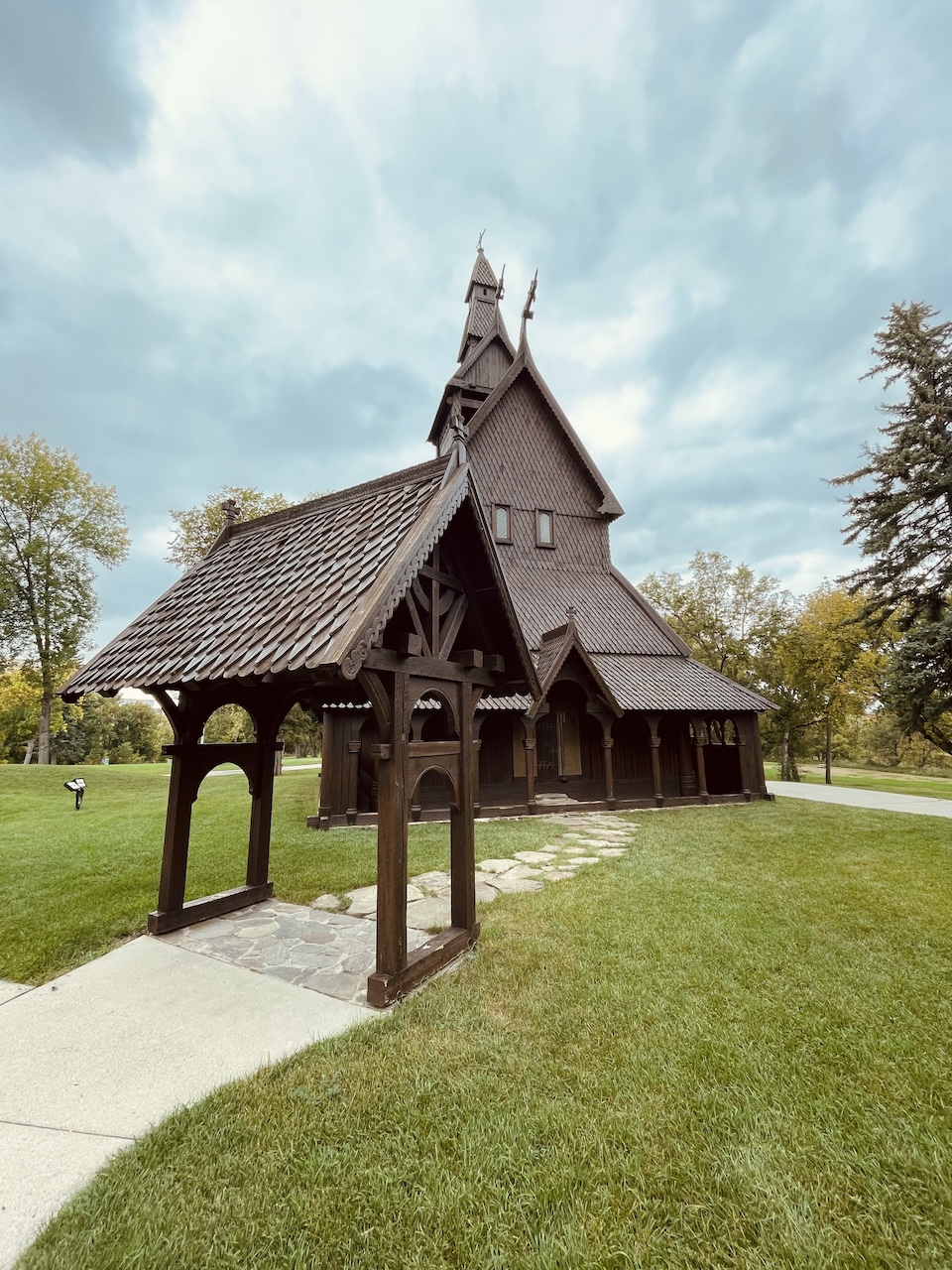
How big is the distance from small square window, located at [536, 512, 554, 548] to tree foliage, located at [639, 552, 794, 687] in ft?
46.2

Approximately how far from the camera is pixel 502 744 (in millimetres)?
12672

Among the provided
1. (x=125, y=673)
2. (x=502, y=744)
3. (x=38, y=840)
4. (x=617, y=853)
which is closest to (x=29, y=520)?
(x=38, y=840)

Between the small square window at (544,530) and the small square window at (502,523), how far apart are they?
94cm

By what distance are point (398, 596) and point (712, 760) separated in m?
14.5

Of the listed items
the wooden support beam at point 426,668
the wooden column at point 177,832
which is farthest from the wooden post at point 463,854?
the wooden column at point 177,832

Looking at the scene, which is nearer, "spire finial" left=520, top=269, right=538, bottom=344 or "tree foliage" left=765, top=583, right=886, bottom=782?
"spire finial" left=520, top=269, right=538, bottom=344

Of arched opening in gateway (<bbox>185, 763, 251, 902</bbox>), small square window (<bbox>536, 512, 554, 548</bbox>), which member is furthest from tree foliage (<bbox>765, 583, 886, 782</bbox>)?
arched opening in gateway (<bbox>185, 763, 251, 902</bbox>)

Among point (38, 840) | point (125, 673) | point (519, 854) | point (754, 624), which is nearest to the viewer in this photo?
point (125, 673)

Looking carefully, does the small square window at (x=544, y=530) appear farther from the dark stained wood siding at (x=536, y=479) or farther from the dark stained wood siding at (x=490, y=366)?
the dark stained wood siding at (x=490, y=366)

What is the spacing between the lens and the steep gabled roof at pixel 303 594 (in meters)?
3.40

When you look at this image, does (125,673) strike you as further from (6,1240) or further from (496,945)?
(496,945)

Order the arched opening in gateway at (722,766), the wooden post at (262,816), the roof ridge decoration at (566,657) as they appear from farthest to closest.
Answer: the arched opening in gateway at (722,766) → the roof ridge decoration at (566,657) → the wooden post at (262,816)

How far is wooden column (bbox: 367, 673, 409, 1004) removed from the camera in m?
3.69

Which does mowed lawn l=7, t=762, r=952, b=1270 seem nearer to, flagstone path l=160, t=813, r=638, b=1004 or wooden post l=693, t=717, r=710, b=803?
flagstone path l=160, t=813, r=638, b=1004
